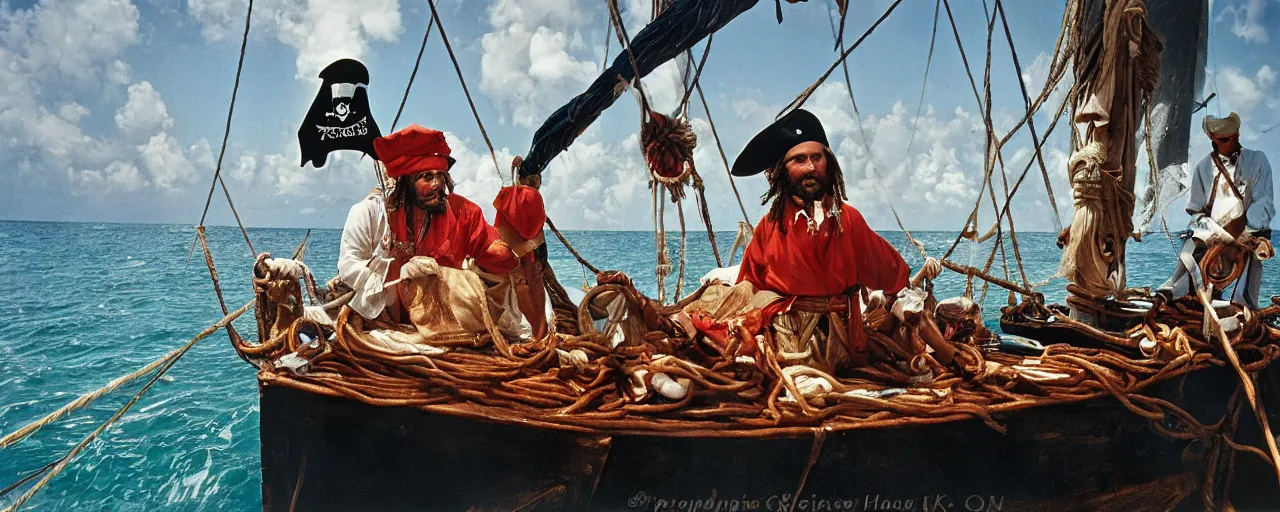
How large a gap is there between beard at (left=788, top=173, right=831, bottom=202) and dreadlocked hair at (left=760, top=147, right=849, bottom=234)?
0.02 meters

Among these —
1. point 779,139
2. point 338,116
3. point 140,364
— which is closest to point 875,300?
point 779,139

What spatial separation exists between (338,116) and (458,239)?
2.17ft

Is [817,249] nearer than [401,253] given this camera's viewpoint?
Yes

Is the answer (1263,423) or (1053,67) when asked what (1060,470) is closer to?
(1263,423)

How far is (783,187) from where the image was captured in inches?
120

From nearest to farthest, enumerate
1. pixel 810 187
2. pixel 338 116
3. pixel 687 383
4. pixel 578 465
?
pixel 578 465
pixel 687 383
pixel 810 187
pixel 338 116

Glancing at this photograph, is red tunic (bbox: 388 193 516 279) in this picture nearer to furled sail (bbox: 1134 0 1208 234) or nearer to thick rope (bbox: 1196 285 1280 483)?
thick rope (bbox: 1196 285 1280 483)

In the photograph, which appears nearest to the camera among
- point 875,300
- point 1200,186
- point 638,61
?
point 875,300

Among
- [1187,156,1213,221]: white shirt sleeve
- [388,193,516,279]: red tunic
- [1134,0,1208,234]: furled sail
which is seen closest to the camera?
[388,193,516,279]: red tunic

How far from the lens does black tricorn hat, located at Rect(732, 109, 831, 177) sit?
2.99 m

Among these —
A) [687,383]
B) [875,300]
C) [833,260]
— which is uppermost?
[833,260]

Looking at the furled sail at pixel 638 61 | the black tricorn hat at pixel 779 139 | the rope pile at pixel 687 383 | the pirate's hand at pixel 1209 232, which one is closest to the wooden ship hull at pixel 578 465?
the rope pile at pixel 687 383

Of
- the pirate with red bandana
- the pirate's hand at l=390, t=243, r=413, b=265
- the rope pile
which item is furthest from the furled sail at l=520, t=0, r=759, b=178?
the rope pile

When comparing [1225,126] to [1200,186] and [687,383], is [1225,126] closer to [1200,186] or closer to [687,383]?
[1200,186]
